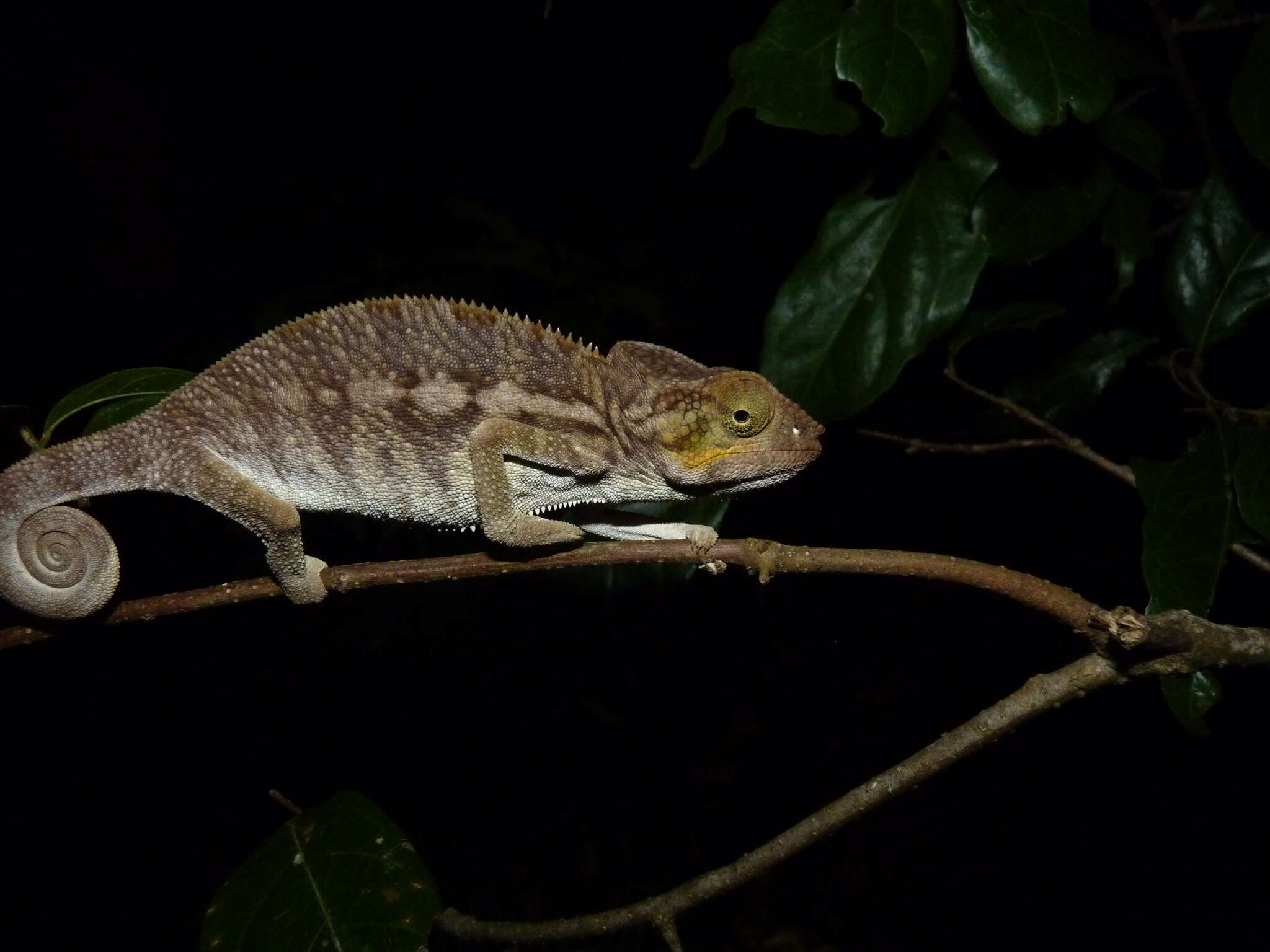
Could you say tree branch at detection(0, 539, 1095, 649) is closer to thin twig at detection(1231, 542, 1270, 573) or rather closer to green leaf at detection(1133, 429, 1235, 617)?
green leaf at detection(1133, 429, 1235, 617)

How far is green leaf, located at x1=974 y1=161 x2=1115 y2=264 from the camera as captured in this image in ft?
8.05

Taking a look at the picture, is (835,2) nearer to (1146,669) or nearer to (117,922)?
(1146,669)

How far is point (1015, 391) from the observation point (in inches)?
114

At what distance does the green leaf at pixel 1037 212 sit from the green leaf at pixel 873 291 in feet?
0.28

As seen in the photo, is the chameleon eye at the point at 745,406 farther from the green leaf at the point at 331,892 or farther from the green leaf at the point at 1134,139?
the green leaf at the point at 1134,139

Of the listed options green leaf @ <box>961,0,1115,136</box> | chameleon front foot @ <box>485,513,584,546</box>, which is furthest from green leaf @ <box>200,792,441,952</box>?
green leaf @ <box>961,0,1115,136</box>

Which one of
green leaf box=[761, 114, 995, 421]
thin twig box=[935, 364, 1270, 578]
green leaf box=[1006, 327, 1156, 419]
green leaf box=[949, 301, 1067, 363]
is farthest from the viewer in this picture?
green leaf box=[1006, 327, 1156, 419]

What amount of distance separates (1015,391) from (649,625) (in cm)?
275

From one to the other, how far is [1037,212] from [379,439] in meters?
1.92

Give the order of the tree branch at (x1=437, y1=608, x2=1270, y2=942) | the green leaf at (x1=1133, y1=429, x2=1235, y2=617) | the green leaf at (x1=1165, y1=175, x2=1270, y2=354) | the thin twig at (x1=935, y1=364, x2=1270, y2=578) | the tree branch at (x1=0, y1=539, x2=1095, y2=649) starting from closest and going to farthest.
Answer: the tree branch at (x1=437, y1=608, x2=1270, y2=942), the tree branch at (x1=0, y1=539, x2=1095, y2=649), the green leaf at (x1=1133, y1=429, x2=1235, y2=617), the thin twig at (x1=935, y1=364, x2=1270, y2=578), the green leaf at (x1=1165, y1=175, x2=1270, y2=354)

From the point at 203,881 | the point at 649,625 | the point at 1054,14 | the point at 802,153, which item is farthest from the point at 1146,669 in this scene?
the point at 203,881

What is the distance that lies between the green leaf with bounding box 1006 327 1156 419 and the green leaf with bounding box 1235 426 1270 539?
79cm

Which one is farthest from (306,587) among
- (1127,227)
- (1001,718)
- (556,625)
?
(556,625)

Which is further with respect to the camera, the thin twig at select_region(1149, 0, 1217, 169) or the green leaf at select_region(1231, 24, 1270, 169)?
the thin twig at select_region(1149, 0, 1217, 169)
